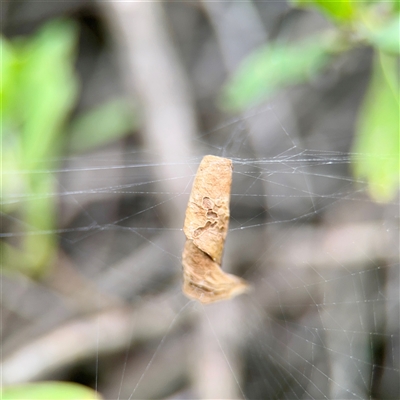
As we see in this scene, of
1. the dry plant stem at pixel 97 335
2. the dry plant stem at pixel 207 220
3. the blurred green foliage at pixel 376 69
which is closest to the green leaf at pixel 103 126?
the blurred green foliage at pixel 376 69

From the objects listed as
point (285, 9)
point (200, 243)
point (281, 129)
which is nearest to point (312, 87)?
point (281, 129)

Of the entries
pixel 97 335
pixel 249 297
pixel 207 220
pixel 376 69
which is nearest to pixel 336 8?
pixel 376 69

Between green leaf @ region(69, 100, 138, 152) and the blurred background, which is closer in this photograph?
the blurred background

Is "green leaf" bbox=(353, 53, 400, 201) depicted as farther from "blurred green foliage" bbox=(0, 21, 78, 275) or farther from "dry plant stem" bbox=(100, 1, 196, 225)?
"blurred green foliage" bbox=(0, 21, 78, 275)

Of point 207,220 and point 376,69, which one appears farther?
point 376,69

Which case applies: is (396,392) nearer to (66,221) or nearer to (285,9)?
(66,221)

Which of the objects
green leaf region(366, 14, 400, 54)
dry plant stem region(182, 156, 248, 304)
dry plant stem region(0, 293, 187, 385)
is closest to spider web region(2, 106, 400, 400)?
dry plant stem region(0, 293, 187, 385)

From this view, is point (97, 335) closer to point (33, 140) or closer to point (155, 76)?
point (33, 140)
